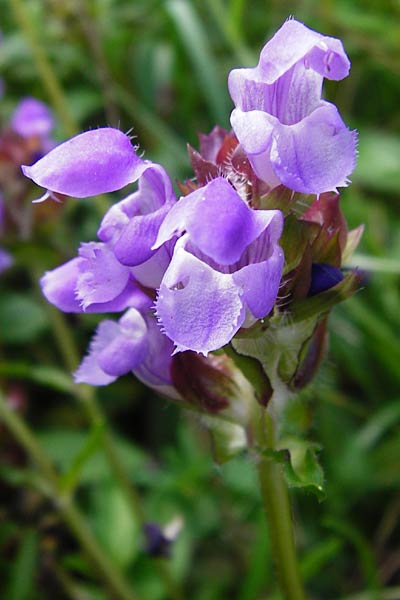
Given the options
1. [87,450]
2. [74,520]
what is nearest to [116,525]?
[74,520]

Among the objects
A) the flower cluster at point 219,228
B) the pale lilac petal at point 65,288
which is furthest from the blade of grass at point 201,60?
the pale lilac petal at point 65,288

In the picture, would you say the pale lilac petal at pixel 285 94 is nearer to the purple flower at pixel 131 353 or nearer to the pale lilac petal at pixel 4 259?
the purple flower at pixel 131 353

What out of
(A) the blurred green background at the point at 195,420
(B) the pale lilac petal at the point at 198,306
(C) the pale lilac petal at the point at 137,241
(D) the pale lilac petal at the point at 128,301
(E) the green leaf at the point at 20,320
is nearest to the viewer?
(B) the pale lilac petal at the point at 198,306

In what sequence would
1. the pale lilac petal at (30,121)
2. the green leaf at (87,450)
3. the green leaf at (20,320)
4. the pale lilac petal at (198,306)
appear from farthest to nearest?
the green leaf at (20,320)
the pale lilac petal at (30,121)
the green leaf at (87,450)
the pale lilac petal at (198,306)

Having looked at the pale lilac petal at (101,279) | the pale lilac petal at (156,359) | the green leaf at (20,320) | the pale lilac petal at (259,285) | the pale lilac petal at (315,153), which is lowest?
the green leaf at (20,320)

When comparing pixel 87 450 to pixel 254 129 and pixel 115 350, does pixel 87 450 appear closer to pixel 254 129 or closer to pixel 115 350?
pixel 115 350

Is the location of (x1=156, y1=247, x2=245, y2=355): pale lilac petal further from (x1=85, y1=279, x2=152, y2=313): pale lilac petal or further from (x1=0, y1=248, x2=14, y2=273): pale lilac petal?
(x1=0, y1=248, x2=14, y2=273): pale lilac petal

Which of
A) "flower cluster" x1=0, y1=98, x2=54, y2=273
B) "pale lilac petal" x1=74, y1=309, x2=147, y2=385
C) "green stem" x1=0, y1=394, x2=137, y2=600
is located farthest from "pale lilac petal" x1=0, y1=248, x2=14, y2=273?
"pale lilac petal" x1=74, y1=309, x2=147, y2=385

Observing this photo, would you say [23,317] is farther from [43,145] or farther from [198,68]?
[198,68]
